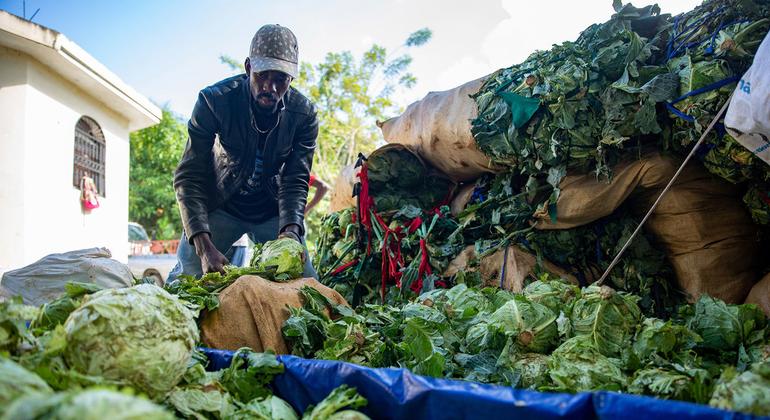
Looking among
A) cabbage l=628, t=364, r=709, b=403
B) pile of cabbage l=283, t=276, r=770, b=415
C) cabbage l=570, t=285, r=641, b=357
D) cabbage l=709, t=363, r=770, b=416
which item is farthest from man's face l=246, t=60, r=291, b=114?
cabbage l=709, t=363, r=770, b=416

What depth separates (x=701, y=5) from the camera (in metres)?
2.89

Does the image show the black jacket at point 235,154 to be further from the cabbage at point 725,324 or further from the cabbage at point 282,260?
the cabbage at point 725,324

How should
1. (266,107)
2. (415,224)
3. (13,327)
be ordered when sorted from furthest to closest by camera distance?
(415,224) < (266,107) < (13,327)

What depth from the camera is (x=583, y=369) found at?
1.71 m

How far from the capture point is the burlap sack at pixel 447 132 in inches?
154

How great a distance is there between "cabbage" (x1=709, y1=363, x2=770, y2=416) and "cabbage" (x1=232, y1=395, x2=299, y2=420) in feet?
3.98

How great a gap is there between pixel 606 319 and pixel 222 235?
2991mm

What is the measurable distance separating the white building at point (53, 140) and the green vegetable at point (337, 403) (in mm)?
7819

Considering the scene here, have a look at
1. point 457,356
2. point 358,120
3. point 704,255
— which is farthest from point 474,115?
point 358,120

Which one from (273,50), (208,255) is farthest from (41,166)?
(273,50)

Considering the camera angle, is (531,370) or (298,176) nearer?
(531,370)

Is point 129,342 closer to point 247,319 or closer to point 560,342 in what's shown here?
point 247,319

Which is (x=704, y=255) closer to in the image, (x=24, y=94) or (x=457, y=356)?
(x=457, y=356)

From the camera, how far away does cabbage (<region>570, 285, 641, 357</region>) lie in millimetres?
1938
